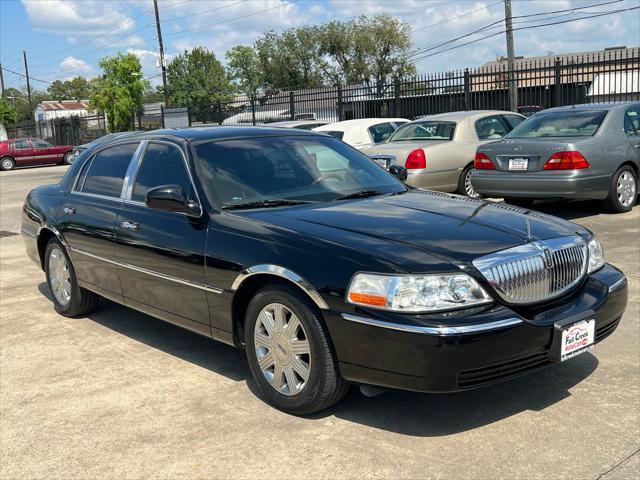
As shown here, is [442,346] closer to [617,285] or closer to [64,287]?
[617,285]

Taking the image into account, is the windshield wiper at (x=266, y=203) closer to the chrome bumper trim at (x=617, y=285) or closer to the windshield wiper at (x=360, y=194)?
the windshield wiper at (x=360, y=194)

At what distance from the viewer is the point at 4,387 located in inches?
178

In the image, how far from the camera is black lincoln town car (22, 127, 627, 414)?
332 centimetres

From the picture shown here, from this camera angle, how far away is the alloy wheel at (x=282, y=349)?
3.74 metres

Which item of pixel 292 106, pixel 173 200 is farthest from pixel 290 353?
pixel 292 106

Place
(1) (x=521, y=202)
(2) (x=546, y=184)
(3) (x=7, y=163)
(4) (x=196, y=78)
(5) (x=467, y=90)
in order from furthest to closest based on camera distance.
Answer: (4) (x=196, y=78) → (3) (x=7, y=163) → (5) (x=467, y=90) → (1) (x=521, y=202) → (2) (x=546, y=184)

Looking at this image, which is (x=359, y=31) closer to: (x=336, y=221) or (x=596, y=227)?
(x=596, y=227)

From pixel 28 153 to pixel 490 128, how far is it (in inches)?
1123

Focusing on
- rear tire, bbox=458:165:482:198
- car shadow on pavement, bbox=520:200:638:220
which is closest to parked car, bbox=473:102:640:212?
car shadow on pavement, bbox=520:200:638:220

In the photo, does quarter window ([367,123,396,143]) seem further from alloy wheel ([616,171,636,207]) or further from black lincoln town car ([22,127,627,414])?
black lincoln town car ([22,127,627,414])

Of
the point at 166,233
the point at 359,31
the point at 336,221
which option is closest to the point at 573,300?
the point at 336,221

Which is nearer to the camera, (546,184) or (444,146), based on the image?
(546,184)

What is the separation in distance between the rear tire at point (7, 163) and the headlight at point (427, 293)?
115ft

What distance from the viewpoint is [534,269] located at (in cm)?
356
